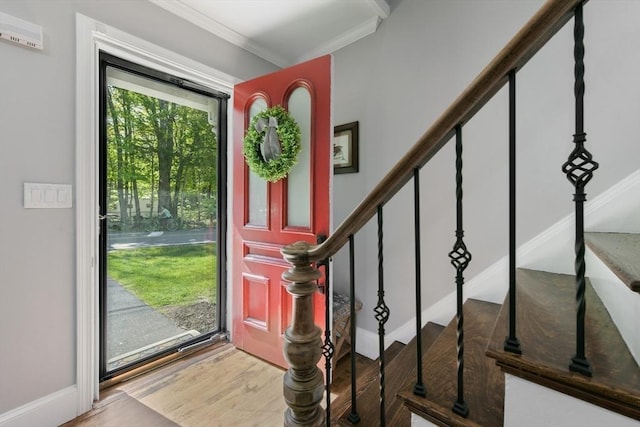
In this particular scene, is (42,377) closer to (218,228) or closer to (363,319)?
(218,228)

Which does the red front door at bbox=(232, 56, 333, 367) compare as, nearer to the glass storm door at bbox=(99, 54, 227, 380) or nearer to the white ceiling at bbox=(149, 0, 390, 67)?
the glass storm door at bbox=(99, 54, 227, 380)

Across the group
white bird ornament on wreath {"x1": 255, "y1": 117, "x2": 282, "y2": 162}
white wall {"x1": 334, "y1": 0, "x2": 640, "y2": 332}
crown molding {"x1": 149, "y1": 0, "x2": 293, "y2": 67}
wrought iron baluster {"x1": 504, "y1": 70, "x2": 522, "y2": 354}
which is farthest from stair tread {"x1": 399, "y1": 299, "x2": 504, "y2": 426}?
crown molding {"x1": 149, "y1": 0, "x2": 293, "y2": 67}

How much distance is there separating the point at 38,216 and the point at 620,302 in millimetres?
2354

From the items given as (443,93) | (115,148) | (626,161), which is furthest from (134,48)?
(626,161)

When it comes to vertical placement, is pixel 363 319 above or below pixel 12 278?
below

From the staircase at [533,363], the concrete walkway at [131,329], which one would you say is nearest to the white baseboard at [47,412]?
the concrete walkway at [131,329]

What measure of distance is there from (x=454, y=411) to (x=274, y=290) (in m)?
1.41

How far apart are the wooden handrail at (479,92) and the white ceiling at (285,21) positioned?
157 centimetres

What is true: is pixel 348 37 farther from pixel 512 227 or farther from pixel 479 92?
pixel 512 227

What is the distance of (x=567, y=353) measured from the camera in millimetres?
668

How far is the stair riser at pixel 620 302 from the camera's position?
0.63 m

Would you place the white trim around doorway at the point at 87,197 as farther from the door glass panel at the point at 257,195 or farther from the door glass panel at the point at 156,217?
the door glass panel at the point at 257,195

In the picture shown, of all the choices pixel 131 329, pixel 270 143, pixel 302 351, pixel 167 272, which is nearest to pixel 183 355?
pixel 131 329

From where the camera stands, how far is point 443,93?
1702 millimetres
